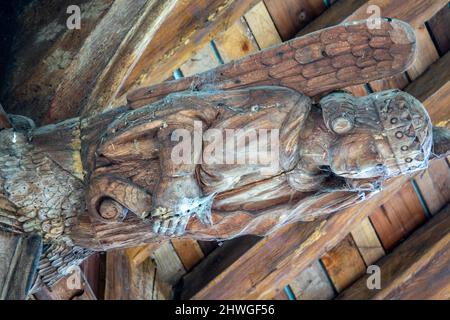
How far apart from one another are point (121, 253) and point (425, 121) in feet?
5.33

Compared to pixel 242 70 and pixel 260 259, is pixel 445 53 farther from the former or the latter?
pixel 242 70

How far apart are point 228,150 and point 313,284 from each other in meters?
1.71

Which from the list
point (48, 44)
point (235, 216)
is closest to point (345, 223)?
point (235, 216)

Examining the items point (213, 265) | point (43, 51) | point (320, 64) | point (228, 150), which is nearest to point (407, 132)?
point (320, 64)

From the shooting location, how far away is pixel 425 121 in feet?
10.2

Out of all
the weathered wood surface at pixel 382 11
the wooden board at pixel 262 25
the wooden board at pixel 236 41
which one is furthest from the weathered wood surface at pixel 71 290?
the weathered wood surface at pixel 382 11

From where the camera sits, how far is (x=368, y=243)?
466cm

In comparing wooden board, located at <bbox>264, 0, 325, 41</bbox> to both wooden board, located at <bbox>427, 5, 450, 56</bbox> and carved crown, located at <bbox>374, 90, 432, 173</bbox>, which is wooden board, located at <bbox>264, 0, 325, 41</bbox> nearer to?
wooden board, located at <bbox>427, 5, 450, 56</bbox>

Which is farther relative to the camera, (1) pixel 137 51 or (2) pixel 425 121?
(1) pixel 137 51

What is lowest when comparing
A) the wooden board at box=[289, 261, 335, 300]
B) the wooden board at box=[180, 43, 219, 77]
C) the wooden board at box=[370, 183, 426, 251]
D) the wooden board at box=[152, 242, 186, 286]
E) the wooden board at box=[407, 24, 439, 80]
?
the wooden board at box=[289, 261, 335, 300]

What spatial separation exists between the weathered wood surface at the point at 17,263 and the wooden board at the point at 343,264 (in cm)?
173

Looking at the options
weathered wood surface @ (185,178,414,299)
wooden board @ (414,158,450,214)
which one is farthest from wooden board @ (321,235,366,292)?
wooden board @ (414,158,450,214)

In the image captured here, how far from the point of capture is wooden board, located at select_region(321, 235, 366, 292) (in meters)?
Answer: 4.66

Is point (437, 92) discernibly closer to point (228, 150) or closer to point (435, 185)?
point (435, 185)
